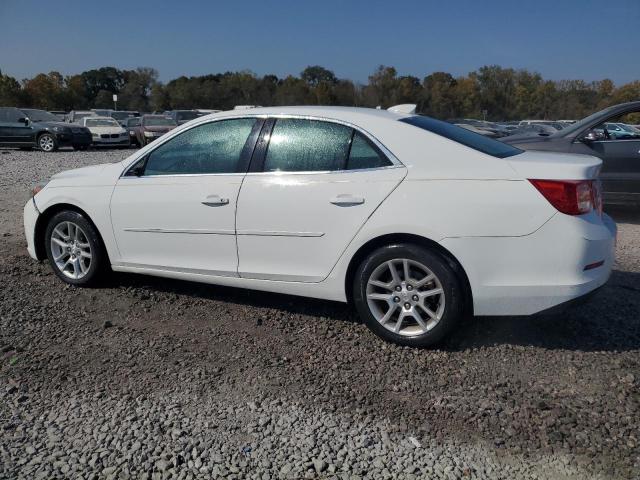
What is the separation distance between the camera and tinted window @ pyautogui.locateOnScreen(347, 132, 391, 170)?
401cm

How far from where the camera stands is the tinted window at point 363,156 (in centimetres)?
401

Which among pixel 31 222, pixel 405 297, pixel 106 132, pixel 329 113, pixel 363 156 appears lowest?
pixel 405 297

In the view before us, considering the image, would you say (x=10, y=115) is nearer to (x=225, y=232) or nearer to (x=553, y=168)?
(x=225, y=232)

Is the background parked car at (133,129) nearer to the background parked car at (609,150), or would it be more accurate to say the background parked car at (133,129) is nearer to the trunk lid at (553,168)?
the background parked car at (609,150)

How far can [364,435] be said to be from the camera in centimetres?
301

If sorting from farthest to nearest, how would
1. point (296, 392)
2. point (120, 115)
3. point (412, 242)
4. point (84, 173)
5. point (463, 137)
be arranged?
point (120, 115) < point (84, 173) < point (463, 137) < point (412, 242) < point (296, 392)

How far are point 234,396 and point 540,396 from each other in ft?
5.63

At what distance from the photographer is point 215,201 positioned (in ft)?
14.3

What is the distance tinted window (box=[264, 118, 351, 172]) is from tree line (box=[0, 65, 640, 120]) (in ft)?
155

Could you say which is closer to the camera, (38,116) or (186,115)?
(38,116)

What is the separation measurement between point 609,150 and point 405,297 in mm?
5550

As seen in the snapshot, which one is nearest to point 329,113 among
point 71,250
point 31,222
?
point 71,250

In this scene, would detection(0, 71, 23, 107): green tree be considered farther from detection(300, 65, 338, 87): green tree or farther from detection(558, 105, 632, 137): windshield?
detection(558, 105, 632, 137): windshield

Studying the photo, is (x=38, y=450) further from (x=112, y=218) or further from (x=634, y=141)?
(x=634, y=141)
